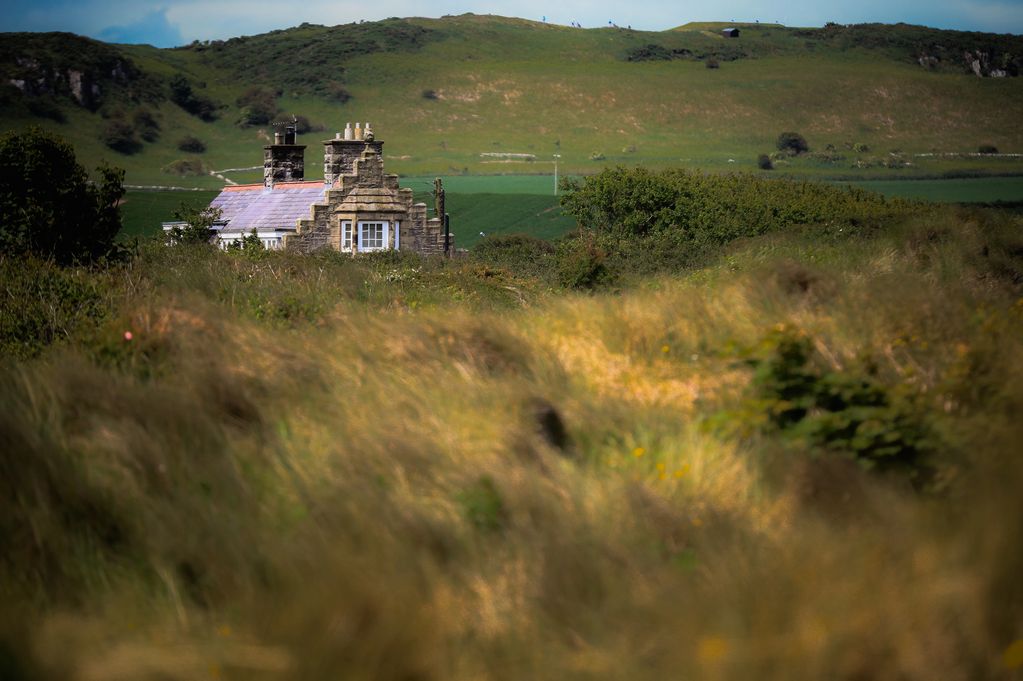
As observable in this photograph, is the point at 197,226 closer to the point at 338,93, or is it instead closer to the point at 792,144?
the point at 792,144

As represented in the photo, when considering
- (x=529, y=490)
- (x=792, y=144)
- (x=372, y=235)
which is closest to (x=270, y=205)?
(x=372, y=235)

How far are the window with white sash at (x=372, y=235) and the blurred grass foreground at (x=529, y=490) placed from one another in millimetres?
31077

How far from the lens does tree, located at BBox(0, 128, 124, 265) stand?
22.4 metres

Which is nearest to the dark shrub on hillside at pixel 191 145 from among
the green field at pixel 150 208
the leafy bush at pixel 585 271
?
the green field at pixel 150 208

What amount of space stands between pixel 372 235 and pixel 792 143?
9775 centimetres

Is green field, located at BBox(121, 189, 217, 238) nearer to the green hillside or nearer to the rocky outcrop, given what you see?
the green hillside

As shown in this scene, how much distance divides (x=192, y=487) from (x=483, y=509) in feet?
5.52

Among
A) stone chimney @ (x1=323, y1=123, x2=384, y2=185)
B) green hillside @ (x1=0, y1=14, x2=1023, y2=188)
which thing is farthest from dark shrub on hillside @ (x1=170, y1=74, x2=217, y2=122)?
stone chimney @ (x1=323, y1=123, x2=384, y2=185)

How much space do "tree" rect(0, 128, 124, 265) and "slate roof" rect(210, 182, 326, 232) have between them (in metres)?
18.6

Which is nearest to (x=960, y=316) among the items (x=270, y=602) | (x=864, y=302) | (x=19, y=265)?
(x=864, y=302)

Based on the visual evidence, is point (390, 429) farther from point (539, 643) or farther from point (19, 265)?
point (19, 265)

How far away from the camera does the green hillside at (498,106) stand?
125m

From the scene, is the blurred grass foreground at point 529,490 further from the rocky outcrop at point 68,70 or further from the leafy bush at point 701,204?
the rocky outcrop at point 68,70

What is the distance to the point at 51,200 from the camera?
2375 cm
